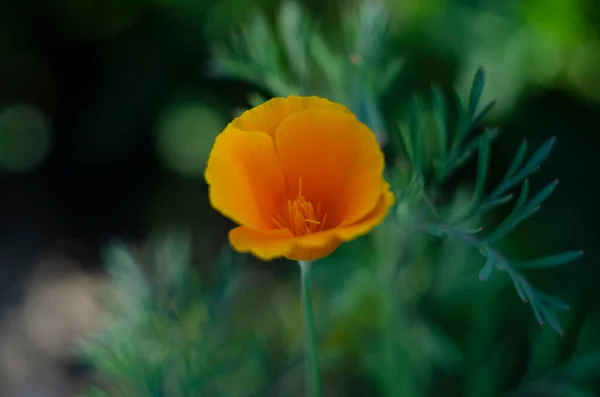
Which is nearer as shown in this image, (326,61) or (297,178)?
(297,178)

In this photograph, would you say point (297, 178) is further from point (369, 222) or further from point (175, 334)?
point (175, 334)

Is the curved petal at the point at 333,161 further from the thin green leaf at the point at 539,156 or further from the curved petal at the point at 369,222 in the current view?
the thin green leaf at the point at 539,156

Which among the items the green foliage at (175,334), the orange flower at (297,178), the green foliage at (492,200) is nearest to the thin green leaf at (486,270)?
the green foliage at (492,200)

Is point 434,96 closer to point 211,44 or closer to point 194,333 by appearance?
point 194,333

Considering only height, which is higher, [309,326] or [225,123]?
[309,326]

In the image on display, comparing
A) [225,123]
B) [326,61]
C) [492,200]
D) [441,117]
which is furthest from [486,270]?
[225,123]

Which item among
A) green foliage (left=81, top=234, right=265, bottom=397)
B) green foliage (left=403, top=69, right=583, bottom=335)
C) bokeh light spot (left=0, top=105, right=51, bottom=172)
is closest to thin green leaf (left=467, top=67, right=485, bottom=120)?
green foliage (left=403, top=69, right=583, bottom=335)

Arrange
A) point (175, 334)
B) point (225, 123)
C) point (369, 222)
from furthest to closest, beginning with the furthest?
point (225, 123), point (175, 334), point (369, 222)

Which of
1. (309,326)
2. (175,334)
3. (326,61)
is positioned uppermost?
(326,61)
